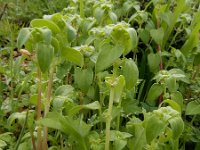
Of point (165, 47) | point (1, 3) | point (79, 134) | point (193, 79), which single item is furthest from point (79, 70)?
point (1, 3)

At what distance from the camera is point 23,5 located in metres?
2.98

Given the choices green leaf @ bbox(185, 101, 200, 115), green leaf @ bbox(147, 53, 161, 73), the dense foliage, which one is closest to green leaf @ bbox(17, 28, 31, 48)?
the dense foliage

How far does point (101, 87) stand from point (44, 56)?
388mm

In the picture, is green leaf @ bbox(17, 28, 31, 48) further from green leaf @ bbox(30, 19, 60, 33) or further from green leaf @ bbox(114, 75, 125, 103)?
green leaf @ bbox(114, 75, 125, 103)

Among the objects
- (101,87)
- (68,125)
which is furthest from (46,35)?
(101,87)

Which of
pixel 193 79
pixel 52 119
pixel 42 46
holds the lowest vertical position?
pixel 193 79

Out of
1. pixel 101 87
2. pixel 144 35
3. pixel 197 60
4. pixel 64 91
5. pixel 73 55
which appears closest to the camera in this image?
pixel 73 55

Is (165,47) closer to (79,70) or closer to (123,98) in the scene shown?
(123,98)

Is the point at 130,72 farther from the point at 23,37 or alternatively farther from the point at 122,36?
the point at 23,37

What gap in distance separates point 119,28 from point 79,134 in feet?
0.98

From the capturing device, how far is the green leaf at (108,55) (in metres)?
1.02

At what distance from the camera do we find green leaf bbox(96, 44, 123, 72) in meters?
1.02

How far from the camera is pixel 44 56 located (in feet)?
3.07

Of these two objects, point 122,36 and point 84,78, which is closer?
point 122,36
